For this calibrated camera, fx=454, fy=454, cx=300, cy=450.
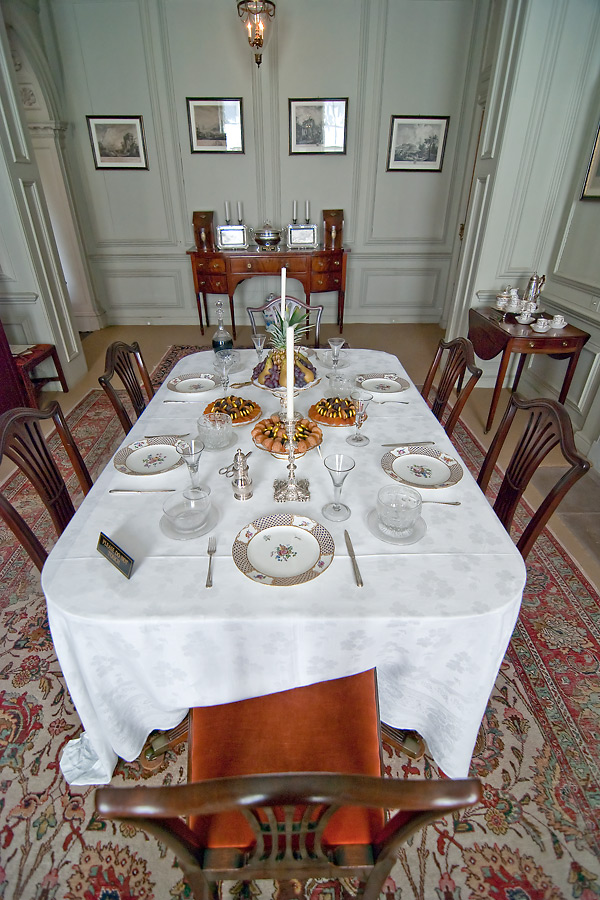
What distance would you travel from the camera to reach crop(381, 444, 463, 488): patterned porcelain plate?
1.27 meters

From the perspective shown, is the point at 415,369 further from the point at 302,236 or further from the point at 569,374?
the point at 302,236

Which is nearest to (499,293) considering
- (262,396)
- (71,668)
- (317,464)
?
(262,396)

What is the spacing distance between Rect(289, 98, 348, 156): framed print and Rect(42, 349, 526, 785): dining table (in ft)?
13.5

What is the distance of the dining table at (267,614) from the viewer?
903 millimetres

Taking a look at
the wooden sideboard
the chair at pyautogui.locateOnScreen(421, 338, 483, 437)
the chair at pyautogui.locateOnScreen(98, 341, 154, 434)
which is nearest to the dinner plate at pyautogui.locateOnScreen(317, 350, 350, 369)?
the chair at pyautogui.locateOnScreen(421, 338, 483, 437)

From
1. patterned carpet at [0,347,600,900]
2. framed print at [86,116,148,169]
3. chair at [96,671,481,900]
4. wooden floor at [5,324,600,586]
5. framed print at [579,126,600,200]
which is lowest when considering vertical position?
patterned carpet at [0,347,600,900]

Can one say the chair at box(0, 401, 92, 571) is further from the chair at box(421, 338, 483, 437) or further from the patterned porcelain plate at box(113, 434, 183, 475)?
the chair at box(421, 338, 483, 437)

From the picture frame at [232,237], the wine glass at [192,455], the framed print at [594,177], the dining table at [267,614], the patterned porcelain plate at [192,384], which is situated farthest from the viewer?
the picture frame at [232,237]

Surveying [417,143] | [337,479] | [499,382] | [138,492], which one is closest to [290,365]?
[337,479]

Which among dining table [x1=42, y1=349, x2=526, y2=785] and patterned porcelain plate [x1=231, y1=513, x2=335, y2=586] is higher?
patterned porcelain plate [x1=231, y1=513, x2=335, y2=586]

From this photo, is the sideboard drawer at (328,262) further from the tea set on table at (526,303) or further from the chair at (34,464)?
the chair at (34,464)

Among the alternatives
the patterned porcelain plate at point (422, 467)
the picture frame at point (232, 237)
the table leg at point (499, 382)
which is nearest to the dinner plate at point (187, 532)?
the patterned porcelain plate at point (422, 467)

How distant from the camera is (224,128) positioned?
13.6 ft

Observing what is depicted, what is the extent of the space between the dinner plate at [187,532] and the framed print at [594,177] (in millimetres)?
2989
